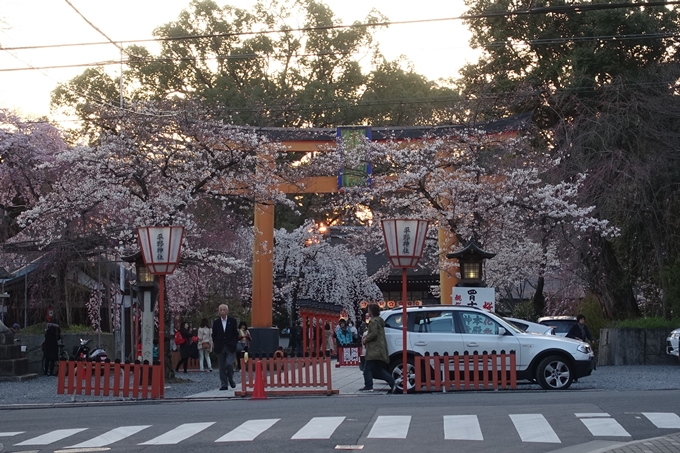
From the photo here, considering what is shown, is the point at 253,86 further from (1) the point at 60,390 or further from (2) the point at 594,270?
(1) the point at 60,390

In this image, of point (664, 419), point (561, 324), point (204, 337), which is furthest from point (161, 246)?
point (561, 324)

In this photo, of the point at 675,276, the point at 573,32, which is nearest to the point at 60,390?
the point at 675,276

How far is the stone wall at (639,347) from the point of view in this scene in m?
27.3

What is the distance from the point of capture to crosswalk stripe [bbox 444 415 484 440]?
10.8 meters

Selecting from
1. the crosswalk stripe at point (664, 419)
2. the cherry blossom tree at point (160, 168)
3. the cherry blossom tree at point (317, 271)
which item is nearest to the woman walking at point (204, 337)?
the cherry blossom tree at point (160, 168)

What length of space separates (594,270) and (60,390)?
19039mm

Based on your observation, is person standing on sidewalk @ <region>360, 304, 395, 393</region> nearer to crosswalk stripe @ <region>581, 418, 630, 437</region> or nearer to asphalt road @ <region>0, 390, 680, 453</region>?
asphalt road @ <region>0, 390, 680, 453</region>

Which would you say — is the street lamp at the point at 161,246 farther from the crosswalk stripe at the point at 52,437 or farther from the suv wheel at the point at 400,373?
the crosswalk stripe at the point at 52,437

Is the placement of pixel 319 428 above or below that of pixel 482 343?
below

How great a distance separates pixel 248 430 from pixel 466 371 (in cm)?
708

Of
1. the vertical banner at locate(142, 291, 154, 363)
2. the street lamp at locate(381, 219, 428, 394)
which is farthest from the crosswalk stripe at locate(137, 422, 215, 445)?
the vertical banner at locate(142, 291, 154, 363)

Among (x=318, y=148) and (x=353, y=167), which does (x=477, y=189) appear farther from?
(x=318, y=148)

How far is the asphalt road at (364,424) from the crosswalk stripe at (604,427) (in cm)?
1

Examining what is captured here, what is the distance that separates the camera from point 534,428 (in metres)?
11.3
